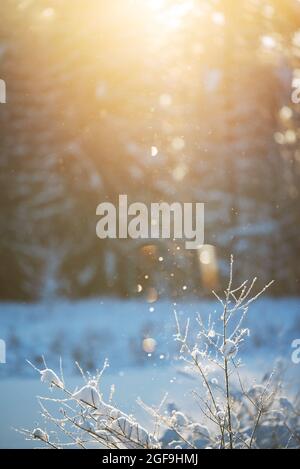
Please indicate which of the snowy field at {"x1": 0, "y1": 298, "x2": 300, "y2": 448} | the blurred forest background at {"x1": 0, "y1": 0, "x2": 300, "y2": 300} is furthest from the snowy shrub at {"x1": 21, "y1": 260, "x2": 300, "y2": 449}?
the blurred forest background at {"x1": 0, "y1": 0, "x2": 300, "y2": 300}

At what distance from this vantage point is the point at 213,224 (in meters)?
6.64

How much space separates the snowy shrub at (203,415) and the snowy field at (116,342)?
0.66 metres

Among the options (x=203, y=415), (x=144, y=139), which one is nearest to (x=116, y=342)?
(x=144, y=139)

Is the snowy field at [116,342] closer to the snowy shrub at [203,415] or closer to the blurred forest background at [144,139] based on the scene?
the blurred forest background at [144,139]

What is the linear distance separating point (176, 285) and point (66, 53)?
85.2 inches

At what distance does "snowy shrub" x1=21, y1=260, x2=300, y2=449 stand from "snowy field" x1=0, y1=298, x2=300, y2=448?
0.66 meters

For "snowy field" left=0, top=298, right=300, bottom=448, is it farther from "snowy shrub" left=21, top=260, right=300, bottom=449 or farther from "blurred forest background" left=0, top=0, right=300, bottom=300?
"snowy shrub" left=21, top=260, right=300, bottom=449

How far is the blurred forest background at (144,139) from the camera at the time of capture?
6.22 meters

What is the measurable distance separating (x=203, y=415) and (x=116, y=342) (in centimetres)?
256

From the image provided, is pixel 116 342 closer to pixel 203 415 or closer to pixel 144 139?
pixel 144 139

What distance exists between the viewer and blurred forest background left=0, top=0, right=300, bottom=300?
6.22 m

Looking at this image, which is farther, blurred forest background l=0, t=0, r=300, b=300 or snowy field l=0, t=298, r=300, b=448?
blurred forest background l=0, t=0, r=300, b=300

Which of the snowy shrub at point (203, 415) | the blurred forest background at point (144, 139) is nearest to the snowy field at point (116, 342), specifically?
the blurred forest background at point (144, 139)
